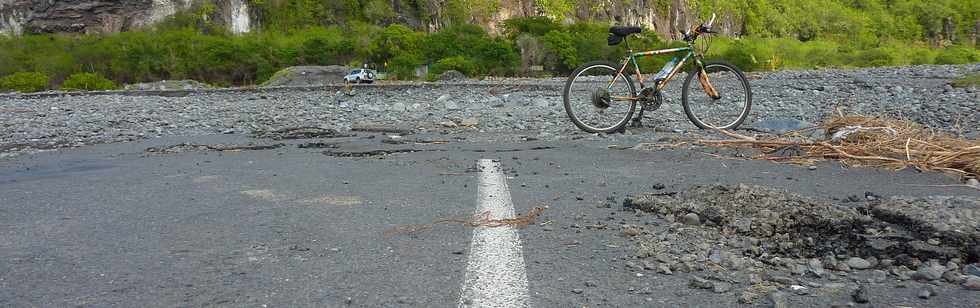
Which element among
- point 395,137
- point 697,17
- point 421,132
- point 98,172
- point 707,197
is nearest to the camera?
point 707,197

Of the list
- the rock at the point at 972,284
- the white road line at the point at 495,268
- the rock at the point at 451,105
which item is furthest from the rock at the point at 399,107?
the rock at the point at 972,284

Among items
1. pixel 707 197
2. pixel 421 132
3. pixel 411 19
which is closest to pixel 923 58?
pixel 411 19

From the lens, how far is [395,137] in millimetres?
7520

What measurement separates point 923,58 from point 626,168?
1904 inches

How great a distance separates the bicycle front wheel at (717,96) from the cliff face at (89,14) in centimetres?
4287

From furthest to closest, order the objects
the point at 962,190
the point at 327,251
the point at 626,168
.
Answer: the point at 626,168 → the point at 962,190 → the point at 327,251

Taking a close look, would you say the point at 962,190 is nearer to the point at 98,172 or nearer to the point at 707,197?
the point at 707,197

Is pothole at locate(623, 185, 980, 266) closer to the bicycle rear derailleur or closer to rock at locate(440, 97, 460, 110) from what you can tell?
the bicycle rear derailleur

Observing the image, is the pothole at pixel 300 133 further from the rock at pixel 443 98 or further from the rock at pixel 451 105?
the rock at pixel 443 98

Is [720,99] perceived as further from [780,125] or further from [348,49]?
[348,49]

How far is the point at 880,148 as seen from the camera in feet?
16.1

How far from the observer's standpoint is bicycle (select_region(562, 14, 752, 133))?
761 centimetres

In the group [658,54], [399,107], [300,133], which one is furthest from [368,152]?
[399,107]

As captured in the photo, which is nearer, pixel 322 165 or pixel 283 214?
pixel 283 214
